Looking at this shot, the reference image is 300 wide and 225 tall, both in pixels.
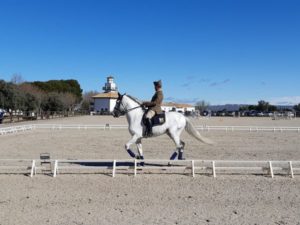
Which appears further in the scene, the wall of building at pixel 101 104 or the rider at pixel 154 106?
the wall of building at pixel 101 104

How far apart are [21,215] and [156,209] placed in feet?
7.73

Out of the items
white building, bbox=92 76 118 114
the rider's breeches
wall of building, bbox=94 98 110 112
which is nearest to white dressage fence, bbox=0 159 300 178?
the rider's breeches

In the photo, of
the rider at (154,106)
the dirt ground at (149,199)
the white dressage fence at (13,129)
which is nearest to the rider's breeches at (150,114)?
the rider at (154,106)

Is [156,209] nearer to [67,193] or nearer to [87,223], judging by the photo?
[87,223]

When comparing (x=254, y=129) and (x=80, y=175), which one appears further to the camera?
(x=254, y=129)

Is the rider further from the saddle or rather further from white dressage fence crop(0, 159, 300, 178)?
white dressage fence crop(0, 159, 300, 178)

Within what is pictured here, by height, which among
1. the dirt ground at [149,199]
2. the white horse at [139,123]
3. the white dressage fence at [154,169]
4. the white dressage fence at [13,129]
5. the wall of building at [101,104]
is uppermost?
the wall of building at [101,104]

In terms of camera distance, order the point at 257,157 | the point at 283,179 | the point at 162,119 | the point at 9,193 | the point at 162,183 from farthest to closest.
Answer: the point at 257,157 → the point at 162,119 → the point at 283,179 → the point at 162,183 → the point at 9,193

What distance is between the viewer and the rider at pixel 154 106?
1071cm

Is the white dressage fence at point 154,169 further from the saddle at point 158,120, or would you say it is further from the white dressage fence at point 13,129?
the white dressage fence at point 13,129

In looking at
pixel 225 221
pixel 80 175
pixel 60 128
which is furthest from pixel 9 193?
pixel 60 128

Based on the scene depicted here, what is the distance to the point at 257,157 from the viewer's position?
14391mm

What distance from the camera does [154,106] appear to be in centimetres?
1086

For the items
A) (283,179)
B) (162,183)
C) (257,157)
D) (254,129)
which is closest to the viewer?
(162,183)
